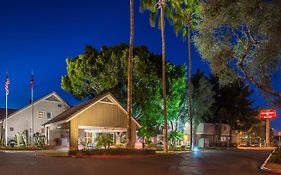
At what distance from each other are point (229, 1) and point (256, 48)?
306 cm

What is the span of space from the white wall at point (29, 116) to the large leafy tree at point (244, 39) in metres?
34.0

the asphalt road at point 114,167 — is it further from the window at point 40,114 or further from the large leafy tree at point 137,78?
the window at point 40,114

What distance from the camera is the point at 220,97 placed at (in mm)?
69562

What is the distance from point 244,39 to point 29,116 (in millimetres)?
36691

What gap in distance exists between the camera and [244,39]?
74.5 feet

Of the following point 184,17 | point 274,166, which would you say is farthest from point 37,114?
point 274,166

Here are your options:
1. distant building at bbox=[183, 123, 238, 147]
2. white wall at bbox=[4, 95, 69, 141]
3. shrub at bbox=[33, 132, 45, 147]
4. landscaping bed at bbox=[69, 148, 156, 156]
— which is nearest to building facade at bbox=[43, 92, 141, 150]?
shrub at bbox=[33, 132, 45, 147]

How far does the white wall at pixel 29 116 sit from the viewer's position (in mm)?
51350

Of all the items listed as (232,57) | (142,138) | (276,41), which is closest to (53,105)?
(142,138)

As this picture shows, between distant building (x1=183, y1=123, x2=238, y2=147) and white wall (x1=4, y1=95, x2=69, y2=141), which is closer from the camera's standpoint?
white wall (x1=4, y1=95, x2=69, y2=141)

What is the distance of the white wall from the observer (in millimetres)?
51350

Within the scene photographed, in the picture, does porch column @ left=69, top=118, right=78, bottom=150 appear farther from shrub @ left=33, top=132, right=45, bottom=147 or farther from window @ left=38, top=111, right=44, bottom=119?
window @ left=38, top=111, right=44, bottom=119

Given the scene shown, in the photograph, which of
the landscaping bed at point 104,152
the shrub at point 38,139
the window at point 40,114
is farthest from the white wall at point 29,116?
the landscaping bed at point 104,152

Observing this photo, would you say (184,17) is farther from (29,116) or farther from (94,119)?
(29,116)
